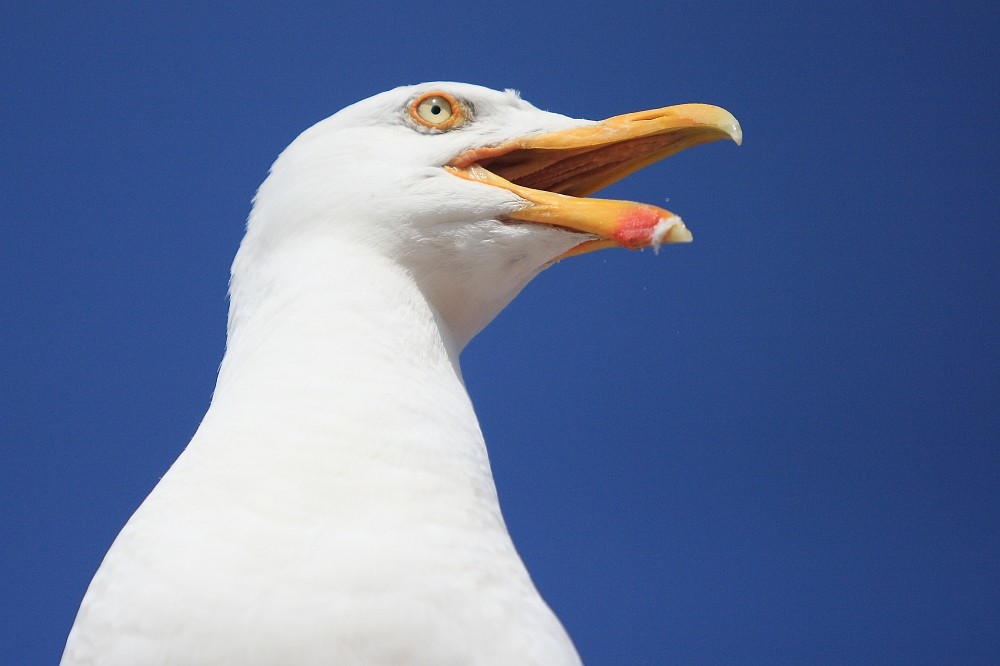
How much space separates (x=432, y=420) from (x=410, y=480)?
251 millimetres

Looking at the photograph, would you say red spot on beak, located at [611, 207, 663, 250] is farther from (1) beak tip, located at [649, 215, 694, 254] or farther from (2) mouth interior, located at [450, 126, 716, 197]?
(2) mouth interior, located at [450, 126, 716, 197]

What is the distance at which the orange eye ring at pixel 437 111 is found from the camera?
2971 mm

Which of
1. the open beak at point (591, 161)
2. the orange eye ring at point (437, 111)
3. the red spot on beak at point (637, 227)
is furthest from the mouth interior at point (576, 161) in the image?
the red spot on beak at point (637, 227)

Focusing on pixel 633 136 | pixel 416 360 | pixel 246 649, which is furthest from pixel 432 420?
pixel 633 136

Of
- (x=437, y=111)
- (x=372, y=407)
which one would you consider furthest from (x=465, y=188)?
(x=372, y=407)

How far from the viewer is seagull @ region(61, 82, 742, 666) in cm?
187

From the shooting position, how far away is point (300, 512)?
2014 mm

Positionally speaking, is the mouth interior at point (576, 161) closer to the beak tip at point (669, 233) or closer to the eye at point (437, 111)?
the eye at point (437, 111)

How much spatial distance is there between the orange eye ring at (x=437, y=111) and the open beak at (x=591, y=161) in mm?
143

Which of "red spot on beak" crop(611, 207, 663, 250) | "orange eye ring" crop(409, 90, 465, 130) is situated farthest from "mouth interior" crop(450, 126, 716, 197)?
"red spot on beak" crop(611, 207, 663, 250)

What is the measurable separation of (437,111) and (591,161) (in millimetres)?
515

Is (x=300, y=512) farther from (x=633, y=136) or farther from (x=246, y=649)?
(x=633, y=136)

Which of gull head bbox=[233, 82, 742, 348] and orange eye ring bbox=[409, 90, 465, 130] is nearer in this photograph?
gull head bbox=[233, 82, 742, 348]

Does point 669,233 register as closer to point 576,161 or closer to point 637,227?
point 637,227
